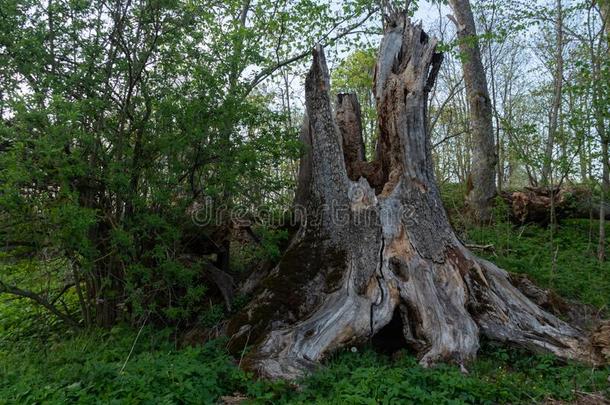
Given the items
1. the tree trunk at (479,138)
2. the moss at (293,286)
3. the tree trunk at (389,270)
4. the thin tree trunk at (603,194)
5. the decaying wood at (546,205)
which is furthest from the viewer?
the tree trunk at (479,138)

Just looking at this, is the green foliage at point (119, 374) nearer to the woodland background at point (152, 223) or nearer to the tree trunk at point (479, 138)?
the woodland background at point (152, 223)

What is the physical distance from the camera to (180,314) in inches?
229

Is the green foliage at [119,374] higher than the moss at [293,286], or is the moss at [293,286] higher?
the moss at [293,286]

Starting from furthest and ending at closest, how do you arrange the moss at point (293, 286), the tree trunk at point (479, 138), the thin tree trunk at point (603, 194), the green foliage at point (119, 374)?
the tree trunk at point (479, 138), the thin tree trunk at point (603, 194), the moss at point (293, 286), the green foliage at point (119, 374)

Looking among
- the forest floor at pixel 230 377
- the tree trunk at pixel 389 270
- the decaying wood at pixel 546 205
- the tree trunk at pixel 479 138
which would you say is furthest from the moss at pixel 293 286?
the decaying wood at pixel 546 205

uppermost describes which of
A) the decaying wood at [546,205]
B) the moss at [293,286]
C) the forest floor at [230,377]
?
the decaying wood at [546,205]

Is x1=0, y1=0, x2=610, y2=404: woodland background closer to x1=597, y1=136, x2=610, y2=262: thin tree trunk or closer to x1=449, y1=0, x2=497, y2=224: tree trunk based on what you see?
x1=597, y1=136, x2=610, y2=262: thin tree trunk

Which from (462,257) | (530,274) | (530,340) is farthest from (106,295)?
(530,274)

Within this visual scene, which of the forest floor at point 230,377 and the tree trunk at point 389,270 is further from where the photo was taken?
the tree trunk at point 389,270

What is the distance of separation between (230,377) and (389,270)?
2.09m

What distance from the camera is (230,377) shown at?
4152 millimetres

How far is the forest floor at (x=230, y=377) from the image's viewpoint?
3.56 m

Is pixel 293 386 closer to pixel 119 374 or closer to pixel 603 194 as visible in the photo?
pixel 119 374

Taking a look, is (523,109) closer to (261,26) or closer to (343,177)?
(261,26)
